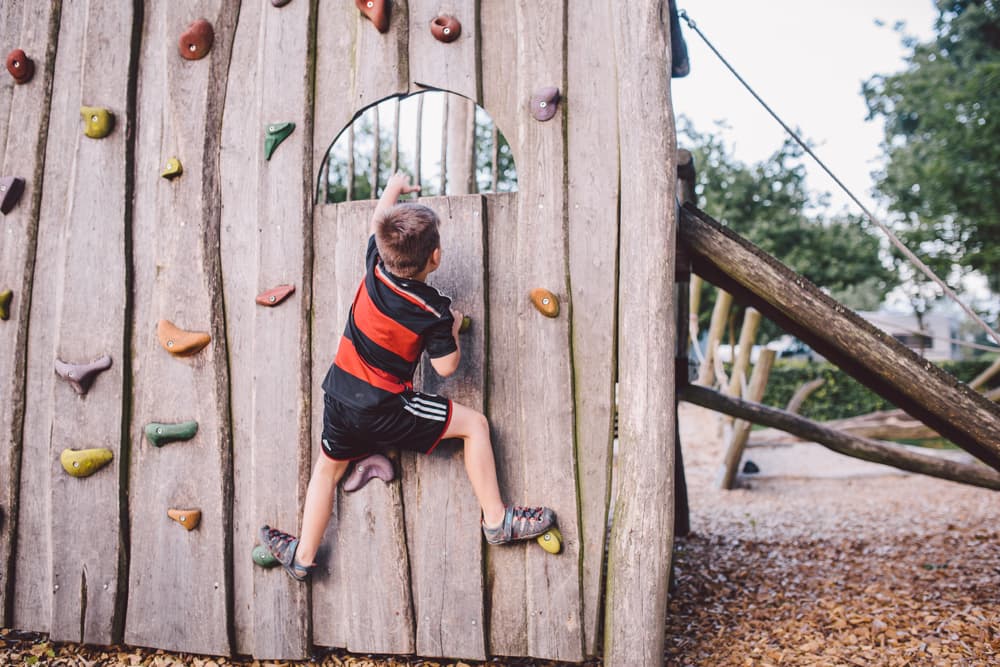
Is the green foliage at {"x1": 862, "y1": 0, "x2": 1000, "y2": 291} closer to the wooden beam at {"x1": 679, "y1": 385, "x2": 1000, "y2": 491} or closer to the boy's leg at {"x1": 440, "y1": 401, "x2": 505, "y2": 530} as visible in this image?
the wooden beam at {"x1": 679, "y1": 385, "x2": 1000, "y2": 491}

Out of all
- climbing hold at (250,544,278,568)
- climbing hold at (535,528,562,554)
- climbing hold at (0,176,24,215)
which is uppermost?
climbing hold at (0,176,24,215)

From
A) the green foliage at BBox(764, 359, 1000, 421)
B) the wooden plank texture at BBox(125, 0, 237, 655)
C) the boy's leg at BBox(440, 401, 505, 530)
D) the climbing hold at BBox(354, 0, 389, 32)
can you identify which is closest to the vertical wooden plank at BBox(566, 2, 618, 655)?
the boy's leg at BBox(440, 401, 505, 530)

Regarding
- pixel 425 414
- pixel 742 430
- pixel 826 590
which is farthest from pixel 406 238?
pixel 742 430

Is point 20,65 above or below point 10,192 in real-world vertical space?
above

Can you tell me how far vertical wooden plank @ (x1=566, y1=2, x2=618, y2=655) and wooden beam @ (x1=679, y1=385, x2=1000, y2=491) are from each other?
1.67m

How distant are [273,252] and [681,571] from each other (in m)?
3.07

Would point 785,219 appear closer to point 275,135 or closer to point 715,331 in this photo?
point 715,331

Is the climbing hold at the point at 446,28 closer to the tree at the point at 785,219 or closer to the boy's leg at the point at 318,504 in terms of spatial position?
the boy's leg at the point at 318,504

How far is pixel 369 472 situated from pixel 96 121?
1.94 m

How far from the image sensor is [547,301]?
2582 mm

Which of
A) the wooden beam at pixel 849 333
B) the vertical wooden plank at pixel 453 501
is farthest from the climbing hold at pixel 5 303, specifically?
the wooden beam at pixel 849 333

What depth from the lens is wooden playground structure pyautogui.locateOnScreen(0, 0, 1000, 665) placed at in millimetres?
2592

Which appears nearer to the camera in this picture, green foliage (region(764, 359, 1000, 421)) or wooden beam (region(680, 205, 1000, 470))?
wooden beam (region(680, 205, 1000, 470))

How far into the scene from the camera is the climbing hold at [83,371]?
289 cm
